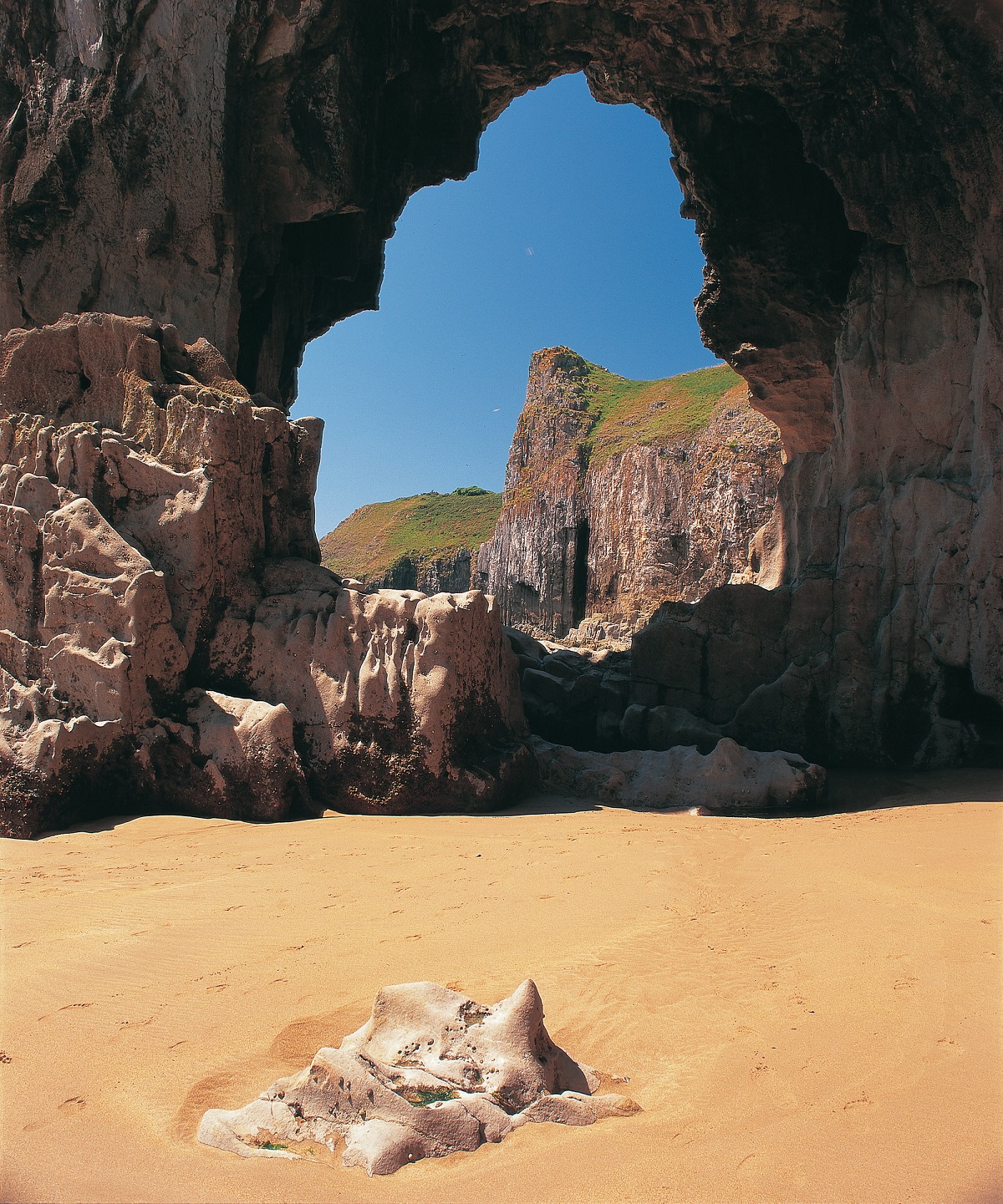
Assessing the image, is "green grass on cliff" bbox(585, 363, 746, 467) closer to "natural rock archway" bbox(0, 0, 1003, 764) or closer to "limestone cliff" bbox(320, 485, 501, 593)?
"limestone cliff" bbox(320, 485, 501, 593)

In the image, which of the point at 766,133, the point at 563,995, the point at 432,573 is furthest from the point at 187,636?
the point at 432,573

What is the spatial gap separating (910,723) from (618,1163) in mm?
8195

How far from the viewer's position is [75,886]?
4617mm

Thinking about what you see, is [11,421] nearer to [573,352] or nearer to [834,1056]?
[834,1056]

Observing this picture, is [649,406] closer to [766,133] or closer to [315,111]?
[766,133]

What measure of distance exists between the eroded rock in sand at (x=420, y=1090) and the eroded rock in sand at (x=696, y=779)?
5.71 meters

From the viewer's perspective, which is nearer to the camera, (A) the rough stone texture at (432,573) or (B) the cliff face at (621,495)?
(B) the cliff face at (621,495)

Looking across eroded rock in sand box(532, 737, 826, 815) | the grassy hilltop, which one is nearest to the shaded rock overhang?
eroded rock in sand box(532, 737, 826, 815)

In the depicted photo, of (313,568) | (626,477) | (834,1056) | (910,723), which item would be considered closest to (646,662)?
(910,723)

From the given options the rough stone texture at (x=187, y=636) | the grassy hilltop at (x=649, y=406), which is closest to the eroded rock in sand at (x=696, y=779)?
the rough stone texture at (x=187, y=636)

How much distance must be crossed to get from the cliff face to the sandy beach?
A: 947 inches

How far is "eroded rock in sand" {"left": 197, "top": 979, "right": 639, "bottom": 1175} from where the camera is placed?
209 cm

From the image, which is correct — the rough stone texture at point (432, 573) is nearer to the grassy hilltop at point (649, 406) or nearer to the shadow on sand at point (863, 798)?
the grassy hilltop at point (649, 406)

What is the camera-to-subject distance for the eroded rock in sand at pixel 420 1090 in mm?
2094
